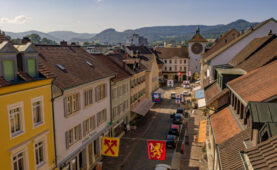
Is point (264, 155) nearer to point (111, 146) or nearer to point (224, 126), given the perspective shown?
point (224, 126)

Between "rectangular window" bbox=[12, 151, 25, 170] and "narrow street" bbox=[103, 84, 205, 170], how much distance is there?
10761 mm

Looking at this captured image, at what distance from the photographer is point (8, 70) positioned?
13766mm

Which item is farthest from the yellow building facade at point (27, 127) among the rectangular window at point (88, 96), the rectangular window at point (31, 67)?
the rectangular window at point (88, 96)

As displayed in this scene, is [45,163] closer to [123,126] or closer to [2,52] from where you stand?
[2,52]

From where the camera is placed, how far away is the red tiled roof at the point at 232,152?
32.0 ft

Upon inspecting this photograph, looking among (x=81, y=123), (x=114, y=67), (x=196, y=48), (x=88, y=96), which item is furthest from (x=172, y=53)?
(x=81, y=123)

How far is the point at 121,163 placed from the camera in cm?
2561

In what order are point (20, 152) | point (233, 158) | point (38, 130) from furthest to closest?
point (38, 130) → point (20, 152) → point (233, 158)

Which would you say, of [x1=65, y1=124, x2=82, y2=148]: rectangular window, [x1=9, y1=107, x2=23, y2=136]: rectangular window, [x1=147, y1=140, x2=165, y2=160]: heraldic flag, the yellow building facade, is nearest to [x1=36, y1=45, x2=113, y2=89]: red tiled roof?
the yellow building facade

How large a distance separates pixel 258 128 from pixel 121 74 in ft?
84.6

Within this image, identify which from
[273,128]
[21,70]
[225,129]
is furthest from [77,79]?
[273,128]

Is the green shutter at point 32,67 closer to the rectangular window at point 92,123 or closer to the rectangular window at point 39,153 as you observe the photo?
the rectangular window at point 39,153

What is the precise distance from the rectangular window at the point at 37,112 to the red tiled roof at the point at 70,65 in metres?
2.19

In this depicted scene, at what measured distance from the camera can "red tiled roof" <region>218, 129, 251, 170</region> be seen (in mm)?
9750
